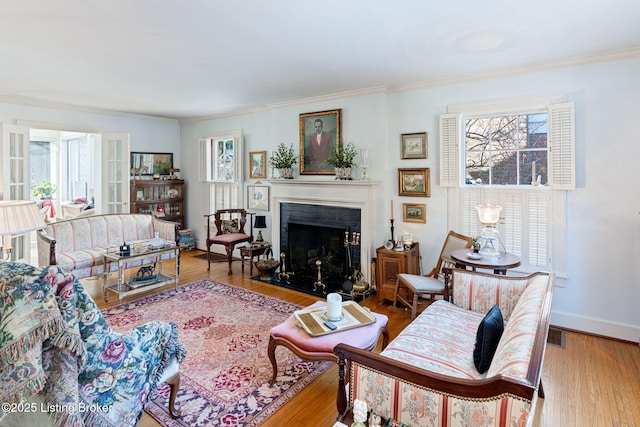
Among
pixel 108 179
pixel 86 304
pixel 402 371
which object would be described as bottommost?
pixel 402 371

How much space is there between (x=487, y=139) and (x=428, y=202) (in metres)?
0.95

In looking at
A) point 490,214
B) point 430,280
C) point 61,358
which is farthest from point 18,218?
point 490,214

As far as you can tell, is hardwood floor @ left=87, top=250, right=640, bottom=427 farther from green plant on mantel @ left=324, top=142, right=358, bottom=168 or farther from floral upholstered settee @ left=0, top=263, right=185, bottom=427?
green plant on mantel @ left=324, top=142, right=358, bottom=168

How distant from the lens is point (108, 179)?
6.02 meters

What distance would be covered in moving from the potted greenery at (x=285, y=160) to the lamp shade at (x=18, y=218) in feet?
9.87

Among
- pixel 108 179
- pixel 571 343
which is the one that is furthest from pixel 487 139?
pixel 108 179

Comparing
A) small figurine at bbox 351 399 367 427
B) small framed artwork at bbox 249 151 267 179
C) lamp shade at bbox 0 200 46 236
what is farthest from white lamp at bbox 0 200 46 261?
small framed artwork at bbox 249 151 267 179

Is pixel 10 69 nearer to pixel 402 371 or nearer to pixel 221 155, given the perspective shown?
pixel 221 155

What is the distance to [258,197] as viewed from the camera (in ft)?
19.2

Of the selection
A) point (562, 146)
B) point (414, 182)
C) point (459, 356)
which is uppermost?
point (562, 146)

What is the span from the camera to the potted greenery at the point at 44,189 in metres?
7.93

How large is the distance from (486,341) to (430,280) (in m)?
1.80

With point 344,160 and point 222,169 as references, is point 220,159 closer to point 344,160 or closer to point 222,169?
point 222,169

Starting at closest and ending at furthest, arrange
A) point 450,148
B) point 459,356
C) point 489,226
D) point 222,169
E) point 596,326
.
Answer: point 459,356
point 596,326
point 489,226
point 450,148
point 222,169
